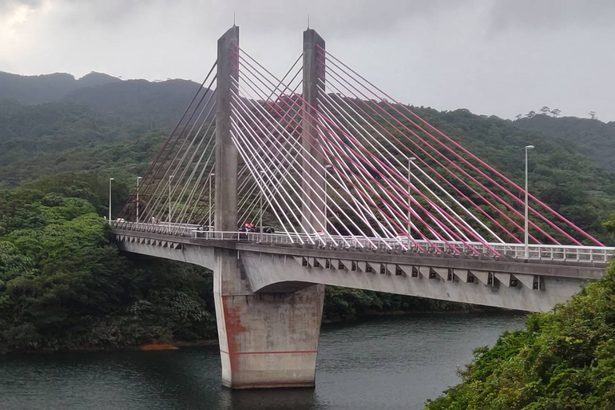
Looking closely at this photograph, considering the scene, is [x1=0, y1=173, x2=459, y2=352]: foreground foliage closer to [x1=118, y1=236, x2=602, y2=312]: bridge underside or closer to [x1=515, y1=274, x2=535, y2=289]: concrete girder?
[x1=118, y1=236, x2=602, y2=312]: bridge underside

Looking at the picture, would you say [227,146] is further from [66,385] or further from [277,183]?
[66,385]

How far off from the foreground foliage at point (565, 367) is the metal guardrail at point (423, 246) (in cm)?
395

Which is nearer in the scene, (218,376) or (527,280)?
(527,280)

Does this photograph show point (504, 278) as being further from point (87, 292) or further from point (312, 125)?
point (87, 292)

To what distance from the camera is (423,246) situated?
89.4ft

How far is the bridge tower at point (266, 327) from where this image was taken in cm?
3641

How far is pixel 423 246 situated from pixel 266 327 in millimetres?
12116

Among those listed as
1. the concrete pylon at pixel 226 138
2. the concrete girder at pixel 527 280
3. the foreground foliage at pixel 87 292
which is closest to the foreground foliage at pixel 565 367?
the concrete girder at pixel 527 280

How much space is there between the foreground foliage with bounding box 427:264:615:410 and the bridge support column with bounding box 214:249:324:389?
19.8 meters

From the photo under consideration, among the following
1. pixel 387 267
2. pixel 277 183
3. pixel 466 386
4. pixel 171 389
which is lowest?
pixel 171 389

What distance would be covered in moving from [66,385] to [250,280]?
9.09 m

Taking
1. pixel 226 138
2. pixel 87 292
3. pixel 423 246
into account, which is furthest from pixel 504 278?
pixel 87 292

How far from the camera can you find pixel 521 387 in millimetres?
14508

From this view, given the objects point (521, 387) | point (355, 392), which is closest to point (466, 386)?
point (521, 387)
